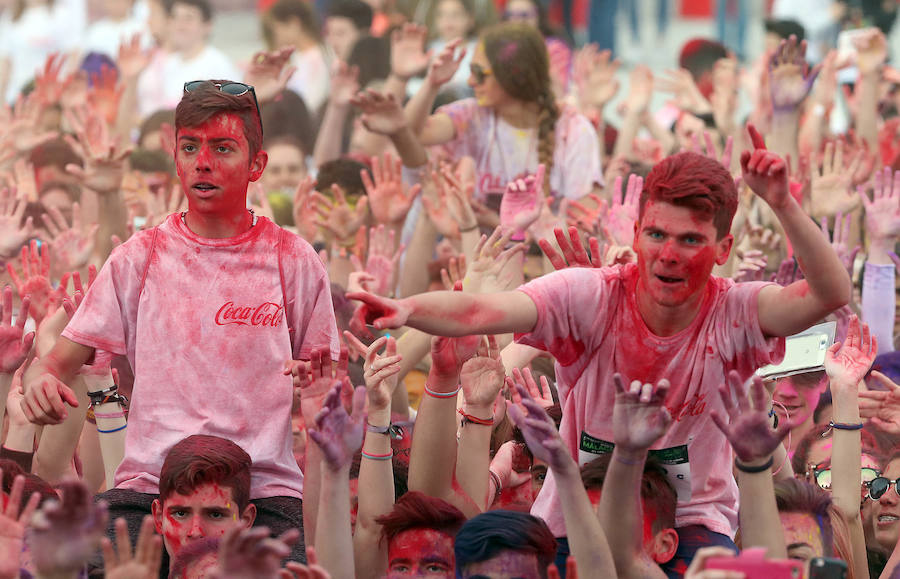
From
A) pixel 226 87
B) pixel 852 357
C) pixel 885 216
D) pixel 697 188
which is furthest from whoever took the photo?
pixel 885 216

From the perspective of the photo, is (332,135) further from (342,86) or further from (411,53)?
(411,53)

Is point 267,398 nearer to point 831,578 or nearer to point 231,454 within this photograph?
point 231,454

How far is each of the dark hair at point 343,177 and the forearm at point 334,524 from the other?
129 inches

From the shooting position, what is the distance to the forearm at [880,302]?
528 centimetres

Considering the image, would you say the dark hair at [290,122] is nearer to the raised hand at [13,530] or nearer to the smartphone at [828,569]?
the raised hand at [13,530]

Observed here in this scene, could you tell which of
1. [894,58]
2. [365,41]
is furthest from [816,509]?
[894,58]

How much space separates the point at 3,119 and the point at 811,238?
518 centimetres

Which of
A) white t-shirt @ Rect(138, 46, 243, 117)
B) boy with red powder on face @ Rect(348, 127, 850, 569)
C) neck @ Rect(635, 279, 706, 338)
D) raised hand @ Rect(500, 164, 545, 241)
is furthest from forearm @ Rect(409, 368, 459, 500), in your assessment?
white t-shirt @ Rect(138, 46, 243, 117)

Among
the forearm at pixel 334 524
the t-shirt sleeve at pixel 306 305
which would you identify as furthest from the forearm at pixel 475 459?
the forearm at pixel 334 524

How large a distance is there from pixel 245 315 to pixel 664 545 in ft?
4.12

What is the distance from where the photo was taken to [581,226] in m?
5.62

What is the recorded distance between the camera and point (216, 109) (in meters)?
3.79

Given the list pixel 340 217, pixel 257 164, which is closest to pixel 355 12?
pixel 340 217

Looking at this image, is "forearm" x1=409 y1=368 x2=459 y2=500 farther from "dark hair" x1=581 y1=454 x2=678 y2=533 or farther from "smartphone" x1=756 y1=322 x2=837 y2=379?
"smartphone" x1=756 y1=322 x2=837 y2=379
